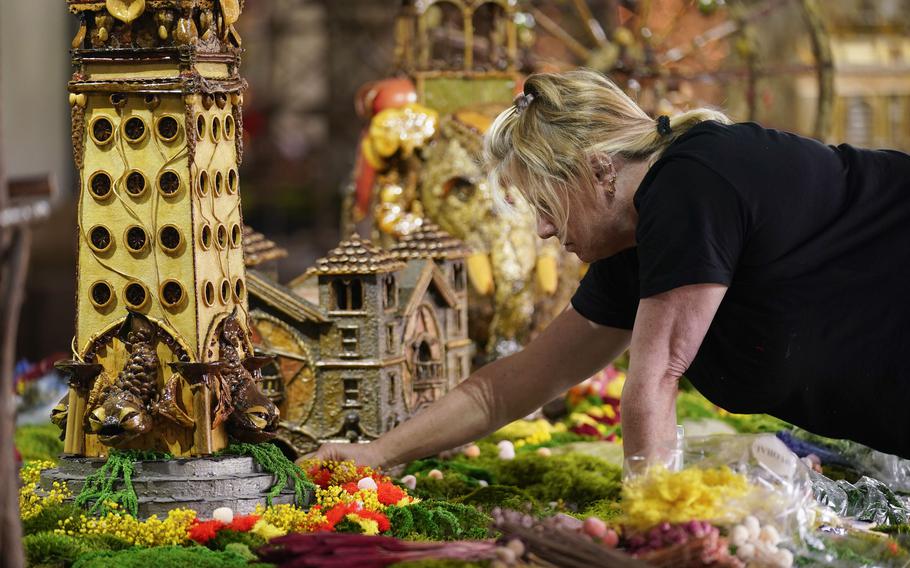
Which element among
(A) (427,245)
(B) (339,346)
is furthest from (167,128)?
(A) (427,245)

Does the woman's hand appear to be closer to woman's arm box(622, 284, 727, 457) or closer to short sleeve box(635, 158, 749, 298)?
woman's arm box(622, 284, 727, 457)

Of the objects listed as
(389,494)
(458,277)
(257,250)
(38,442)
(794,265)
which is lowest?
(38,442)

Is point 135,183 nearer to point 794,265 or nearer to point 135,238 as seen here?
point 135,238

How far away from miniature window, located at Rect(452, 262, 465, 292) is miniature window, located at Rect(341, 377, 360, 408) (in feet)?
2.21

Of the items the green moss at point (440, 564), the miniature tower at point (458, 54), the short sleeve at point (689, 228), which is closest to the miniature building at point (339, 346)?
the short sleeve at point (689, 228)

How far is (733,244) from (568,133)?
38cm

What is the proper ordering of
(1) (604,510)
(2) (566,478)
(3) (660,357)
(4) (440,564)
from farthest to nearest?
→ (2) (566,478) < (1) (604,510) < (3) (660,357) < (4) (440,564)

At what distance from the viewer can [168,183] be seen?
2.69m

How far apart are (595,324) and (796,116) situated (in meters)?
6.14

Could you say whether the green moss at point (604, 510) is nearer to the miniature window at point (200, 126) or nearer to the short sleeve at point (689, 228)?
the short sleeve at point (689, 228)

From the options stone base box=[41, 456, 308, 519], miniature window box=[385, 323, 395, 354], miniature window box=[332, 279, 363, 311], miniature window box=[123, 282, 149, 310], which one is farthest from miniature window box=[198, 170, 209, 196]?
miniature window box=[385, 323, 395, 354]

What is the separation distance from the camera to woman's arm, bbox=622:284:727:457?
2.43 metres

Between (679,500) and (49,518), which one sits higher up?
(679,500)

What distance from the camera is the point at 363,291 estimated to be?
341cm
